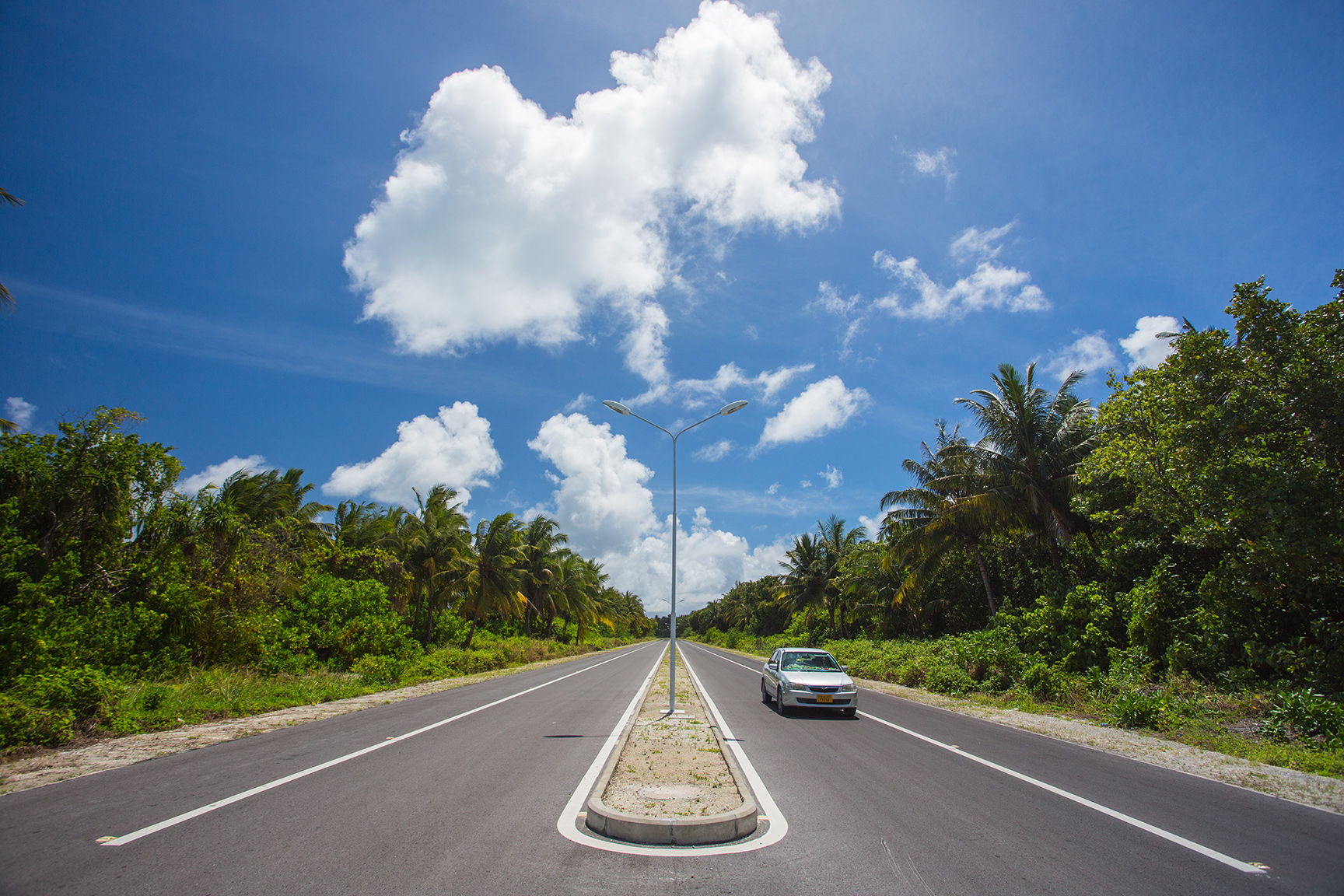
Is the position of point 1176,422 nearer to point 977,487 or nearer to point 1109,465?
point 1109,465

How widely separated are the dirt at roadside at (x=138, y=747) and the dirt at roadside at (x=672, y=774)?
646cm

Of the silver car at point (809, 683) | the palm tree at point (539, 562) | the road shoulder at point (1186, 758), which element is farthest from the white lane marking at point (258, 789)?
the palm tree at point (539, 562)

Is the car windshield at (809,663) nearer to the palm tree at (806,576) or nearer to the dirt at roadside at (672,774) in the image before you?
the dirt at roadside at (672,774)

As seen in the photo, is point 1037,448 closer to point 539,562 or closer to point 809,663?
point 809,663

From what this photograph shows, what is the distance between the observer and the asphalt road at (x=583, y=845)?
4074mm

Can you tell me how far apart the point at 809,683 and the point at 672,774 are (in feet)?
23.4

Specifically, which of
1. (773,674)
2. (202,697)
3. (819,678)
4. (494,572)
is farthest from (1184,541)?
(494,572)

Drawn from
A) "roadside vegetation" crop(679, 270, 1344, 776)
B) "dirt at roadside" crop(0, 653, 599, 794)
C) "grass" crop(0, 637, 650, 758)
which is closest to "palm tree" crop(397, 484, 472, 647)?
"grass" crop(0, 637, 650, 758)

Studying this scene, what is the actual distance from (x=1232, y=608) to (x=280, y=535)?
2765cm

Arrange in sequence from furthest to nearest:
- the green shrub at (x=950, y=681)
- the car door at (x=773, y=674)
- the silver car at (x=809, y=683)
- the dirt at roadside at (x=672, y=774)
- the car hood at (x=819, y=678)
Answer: the green shrub at (x=950, y=681)
the car door at (x=773, y=674)
the car hood at (x=819, y=678)
the silver car at (x=809, y=683)
the dirt at roadside at (x=672, y=774)

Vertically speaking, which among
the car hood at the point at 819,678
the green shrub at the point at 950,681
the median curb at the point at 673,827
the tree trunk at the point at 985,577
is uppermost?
the tree trunk at the point at 985,577

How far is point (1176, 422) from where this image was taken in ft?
42.9

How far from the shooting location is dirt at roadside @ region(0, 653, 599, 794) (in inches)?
275

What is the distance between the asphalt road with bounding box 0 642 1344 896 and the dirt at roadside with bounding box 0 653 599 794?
0.44 metres
